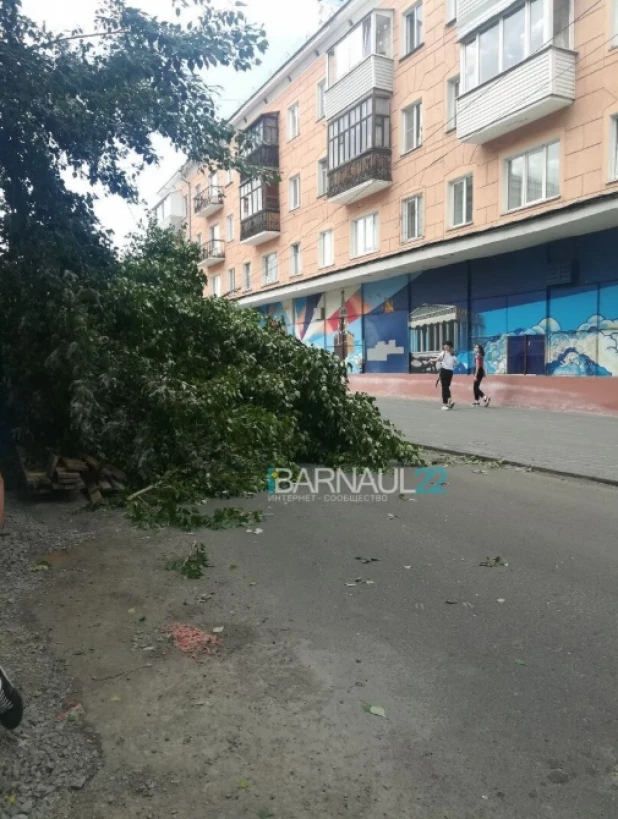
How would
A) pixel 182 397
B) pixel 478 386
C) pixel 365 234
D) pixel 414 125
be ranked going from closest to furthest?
Answer: pixel 182 397, pixel 478 386, pixel 414 125, pixel 365 234

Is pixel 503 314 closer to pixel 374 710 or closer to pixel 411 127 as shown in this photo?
pixel 411 127

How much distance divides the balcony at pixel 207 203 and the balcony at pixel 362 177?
11995mm

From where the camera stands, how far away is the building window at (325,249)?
25.9 meters

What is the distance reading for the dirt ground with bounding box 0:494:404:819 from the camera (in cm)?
245

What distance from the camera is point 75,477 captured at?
708cm

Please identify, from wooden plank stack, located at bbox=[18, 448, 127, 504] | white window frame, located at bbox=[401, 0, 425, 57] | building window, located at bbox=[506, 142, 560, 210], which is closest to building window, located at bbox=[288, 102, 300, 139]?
white window frame, located at bbox=[401, 0, 425, 57]

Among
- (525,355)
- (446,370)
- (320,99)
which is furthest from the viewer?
(320,99)

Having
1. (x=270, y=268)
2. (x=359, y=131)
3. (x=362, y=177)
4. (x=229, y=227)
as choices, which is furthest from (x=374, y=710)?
(x=229, y=227)

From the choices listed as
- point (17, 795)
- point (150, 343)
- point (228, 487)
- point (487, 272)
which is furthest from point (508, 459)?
point (487, 272)

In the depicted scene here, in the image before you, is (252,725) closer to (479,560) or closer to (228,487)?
(479,560)

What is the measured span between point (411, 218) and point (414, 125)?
115 inches

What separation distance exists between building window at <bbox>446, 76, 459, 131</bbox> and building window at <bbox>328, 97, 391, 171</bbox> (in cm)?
286

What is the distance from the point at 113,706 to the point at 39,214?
633 cm

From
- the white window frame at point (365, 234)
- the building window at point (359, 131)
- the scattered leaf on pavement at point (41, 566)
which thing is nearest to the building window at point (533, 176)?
Answer: the building window at point (359, 131)
